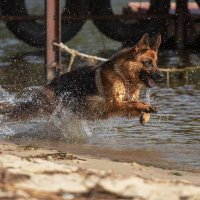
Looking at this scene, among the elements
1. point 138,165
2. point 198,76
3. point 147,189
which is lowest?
point 198,76

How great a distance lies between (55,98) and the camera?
345 inches

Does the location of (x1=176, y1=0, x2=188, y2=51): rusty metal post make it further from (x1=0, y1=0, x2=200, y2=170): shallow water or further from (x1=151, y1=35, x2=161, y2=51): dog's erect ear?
(x1=151, y1=35, x2=161, y2=51): dog's erect ear

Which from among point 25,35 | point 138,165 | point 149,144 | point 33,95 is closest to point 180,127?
point 149,144

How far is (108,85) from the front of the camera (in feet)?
28.5

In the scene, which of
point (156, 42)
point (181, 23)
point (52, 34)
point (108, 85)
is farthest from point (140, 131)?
point (181, 23)

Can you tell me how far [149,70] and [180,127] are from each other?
1147 millimetres

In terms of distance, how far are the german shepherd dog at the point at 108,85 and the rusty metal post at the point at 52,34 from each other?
3749mm

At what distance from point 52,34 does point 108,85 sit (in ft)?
13.4

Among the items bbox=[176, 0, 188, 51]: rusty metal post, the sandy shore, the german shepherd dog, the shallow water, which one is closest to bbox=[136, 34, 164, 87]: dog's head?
the german shepherd dog

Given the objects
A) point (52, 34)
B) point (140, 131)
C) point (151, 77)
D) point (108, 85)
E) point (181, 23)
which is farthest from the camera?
point (181, 23)

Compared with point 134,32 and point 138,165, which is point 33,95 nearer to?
point 138,165

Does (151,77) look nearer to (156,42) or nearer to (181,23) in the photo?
(156,42)

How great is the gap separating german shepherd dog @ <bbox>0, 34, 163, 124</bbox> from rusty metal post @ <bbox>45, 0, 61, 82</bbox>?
3.75m

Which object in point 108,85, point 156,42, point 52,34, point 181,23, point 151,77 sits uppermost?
point 156,42
